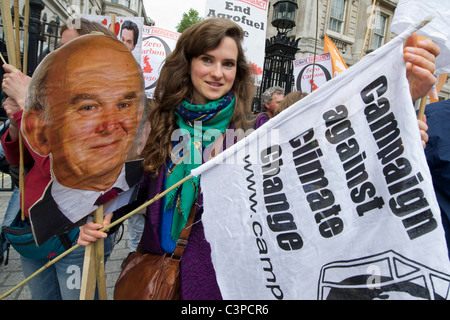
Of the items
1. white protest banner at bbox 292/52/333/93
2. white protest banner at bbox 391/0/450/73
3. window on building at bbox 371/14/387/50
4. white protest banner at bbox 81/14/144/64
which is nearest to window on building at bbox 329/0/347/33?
window on building at bbox 371/14/387/50

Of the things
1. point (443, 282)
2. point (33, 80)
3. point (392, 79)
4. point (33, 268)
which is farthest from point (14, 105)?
point (443, 282)

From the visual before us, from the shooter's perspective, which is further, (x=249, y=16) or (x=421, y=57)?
(x=249, y=16)

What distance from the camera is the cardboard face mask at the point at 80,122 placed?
3.39 feet

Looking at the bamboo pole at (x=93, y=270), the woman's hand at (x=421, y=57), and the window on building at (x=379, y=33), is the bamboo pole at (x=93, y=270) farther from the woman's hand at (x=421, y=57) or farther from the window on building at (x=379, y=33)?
the window on building at (x=379, y=33)

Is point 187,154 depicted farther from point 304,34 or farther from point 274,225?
point 304,34

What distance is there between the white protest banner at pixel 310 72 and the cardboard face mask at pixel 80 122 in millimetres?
4638

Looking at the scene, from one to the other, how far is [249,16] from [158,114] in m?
2.83

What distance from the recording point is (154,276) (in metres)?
1.24

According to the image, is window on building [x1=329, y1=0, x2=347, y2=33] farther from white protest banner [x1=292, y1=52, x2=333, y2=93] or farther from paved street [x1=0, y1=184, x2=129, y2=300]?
paved street [x1=0, y1=184, x2=129, y2=300]

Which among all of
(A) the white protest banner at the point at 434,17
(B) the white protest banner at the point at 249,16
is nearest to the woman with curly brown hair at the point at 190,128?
(A) the white protest banner at the point at 434,17

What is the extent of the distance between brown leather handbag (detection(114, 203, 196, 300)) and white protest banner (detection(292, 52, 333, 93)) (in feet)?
15.2

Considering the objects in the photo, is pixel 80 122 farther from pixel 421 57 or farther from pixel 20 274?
pixel 20 274

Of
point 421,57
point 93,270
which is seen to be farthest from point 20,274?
point 421,57
